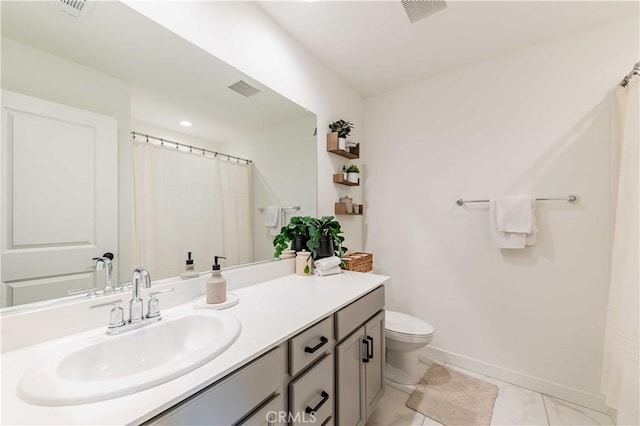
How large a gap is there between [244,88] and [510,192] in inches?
79.1

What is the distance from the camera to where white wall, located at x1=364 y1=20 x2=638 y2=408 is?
1.63 metres

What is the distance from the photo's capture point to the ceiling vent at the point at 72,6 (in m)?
0.87

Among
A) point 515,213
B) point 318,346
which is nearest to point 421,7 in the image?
point 515,213

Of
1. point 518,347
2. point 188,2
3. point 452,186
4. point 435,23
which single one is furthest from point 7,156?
point 518,347

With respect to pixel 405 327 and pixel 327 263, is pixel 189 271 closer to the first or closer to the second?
pixel 327 263

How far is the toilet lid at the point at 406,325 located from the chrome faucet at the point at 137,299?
150cm

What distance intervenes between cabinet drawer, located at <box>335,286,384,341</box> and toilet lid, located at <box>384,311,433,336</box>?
40 centimetres

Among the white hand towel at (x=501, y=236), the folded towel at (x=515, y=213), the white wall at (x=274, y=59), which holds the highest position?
the white wall at (x=274, y=59)

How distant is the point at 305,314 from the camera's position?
1.01 meters

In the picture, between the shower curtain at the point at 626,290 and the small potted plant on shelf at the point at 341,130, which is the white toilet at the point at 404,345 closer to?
the shower curtain at the point at 626,290

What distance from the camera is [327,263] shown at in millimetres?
1656

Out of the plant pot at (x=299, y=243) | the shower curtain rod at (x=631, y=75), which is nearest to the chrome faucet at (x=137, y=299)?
the plant pot at (x=299, y=243)

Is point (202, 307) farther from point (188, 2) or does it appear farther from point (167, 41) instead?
point (188, 2)

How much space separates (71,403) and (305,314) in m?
0.67
